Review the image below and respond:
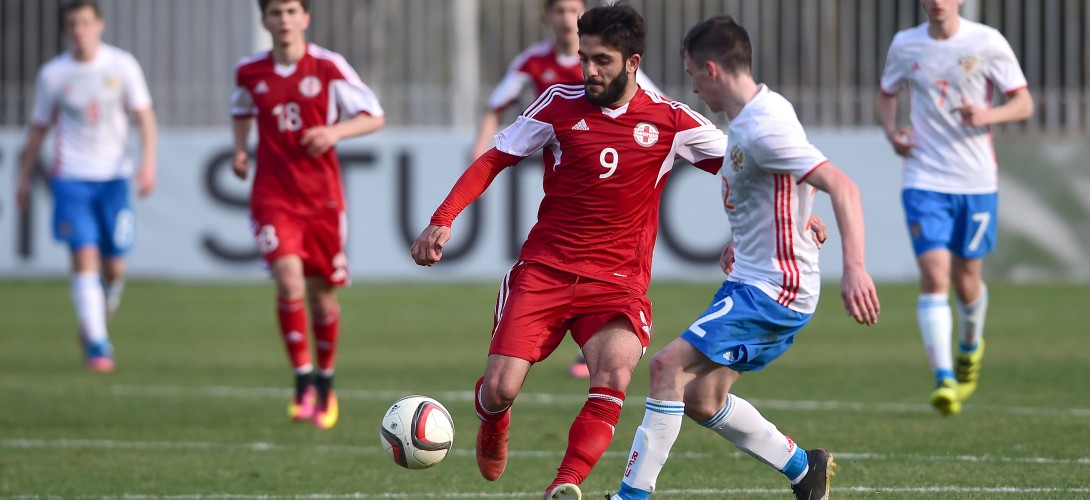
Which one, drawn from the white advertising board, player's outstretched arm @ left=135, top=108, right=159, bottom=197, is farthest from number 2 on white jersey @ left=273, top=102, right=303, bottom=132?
the white advertising board

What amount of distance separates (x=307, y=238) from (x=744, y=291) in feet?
12.0

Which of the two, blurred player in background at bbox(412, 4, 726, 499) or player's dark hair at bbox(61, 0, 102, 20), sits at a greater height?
player's dark hair at bbox(61, 0, 102, 20)

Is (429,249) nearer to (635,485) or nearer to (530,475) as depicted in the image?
(635,485)

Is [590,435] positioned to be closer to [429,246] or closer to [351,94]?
[429,246]

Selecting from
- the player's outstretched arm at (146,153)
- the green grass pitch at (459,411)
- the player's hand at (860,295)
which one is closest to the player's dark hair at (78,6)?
the player's outstretched arm at (146,153)

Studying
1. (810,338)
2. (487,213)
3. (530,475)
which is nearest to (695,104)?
(487,213)

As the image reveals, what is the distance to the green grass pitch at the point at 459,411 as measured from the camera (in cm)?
644

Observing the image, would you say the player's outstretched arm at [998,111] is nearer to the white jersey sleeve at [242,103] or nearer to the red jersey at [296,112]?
the red jersey at [296,112]

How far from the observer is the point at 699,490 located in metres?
6.16

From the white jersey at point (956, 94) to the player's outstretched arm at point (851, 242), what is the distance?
11.3 feet

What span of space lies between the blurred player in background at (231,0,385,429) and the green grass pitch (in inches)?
16.1

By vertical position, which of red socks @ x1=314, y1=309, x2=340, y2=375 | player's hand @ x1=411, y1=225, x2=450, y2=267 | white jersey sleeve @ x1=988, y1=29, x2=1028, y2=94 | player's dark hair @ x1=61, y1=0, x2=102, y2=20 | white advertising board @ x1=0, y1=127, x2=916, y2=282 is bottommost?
white advertising board @ x1=0, y1=127, x2=916, y2=282

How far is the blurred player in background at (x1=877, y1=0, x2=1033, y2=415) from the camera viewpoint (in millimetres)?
8328

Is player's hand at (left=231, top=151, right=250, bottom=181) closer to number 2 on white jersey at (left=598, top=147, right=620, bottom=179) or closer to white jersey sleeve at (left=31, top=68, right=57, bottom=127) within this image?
white jersey sleeve at (left=31, top=68, right=57, bottom=127)
